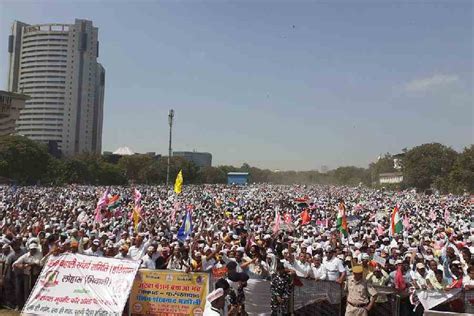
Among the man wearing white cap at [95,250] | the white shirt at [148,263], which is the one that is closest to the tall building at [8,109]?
the man wearing white cap at [95,250]

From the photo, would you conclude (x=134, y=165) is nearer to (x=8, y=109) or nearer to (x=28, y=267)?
(x=8, y=109)

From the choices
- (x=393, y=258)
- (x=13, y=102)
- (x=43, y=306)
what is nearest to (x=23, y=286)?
(x=43, y=306)

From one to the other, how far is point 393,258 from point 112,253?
19.4ft

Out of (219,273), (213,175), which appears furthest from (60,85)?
(219,273)

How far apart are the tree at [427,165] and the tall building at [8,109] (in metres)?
70.1

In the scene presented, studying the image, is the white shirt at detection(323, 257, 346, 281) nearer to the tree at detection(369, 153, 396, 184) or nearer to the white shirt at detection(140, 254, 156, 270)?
the white shirt at detection(140, 254, 156, 270)

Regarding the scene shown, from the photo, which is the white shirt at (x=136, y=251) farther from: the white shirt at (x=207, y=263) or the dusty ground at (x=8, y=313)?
the dusty ground at (x=8, y=313)

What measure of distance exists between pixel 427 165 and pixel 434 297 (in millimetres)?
84104

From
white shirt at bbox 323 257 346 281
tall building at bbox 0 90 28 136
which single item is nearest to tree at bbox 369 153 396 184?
tall building at bbox 0 90 28 136

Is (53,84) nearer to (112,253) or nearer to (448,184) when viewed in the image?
(448,184)

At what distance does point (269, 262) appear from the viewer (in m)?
9.27

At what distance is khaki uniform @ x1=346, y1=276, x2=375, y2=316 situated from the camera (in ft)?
23.5

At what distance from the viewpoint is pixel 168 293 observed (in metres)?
7.55

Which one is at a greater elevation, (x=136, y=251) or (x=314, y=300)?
(x=136, y=251)
